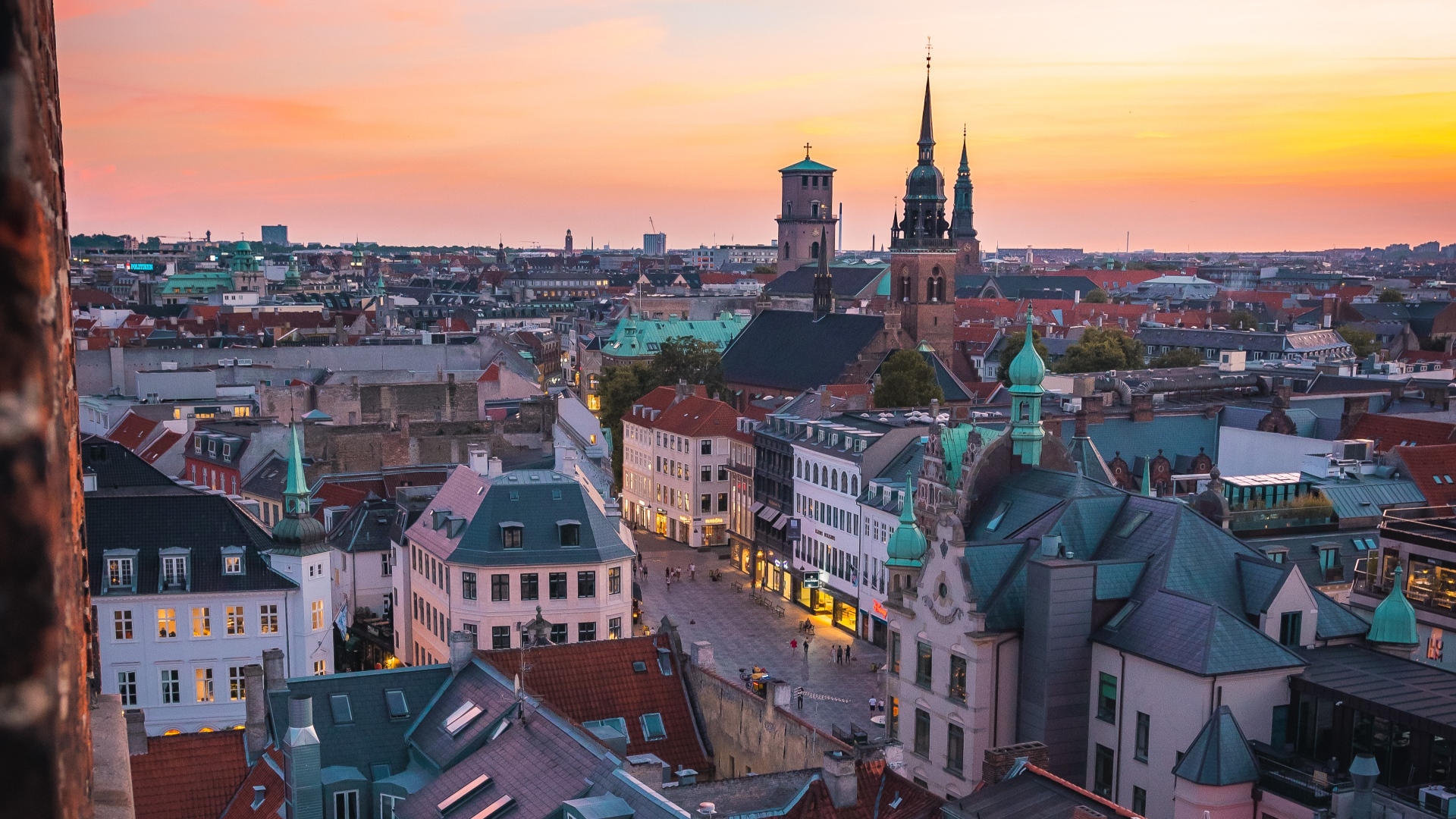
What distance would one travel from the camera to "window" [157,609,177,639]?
164 ft

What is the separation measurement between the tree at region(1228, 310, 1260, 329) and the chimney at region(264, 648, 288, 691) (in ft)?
524

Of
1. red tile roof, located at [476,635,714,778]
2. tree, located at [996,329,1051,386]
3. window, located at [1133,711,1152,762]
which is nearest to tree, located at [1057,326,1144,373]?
tree, located at [996,329,1051,386]

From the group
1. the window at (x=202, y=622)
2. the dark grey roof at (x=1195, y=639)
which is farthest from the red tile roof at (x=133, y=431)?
the dark grey roof at (x=1195, y=639)

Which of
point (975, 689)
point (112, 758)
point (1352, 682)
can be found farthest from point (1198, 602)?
point (112, 758)

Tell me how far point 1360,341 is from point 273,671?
135701 millimetres

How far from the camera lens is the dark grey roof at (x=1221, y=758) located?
110 ft

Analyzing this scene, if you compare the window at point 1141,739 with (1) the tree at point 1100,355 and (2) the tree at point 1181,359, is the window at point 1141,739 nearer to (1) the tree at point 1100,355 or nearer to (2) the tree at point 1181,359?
(1) the tree at point 1100,355

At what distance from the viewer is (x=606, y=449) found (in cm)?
8956

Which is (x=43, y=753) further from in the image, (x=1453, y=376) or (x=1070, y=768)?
(x=1453, y=376)

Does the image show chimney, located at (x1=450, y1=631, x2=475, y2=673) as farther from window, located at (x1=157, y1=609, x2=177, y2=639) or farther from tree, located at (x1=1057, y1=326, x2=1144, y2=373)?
tree, located at (x1=1057, y1=326, x2=1144, y2=373)

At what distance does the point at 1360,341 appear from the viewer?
148 meters

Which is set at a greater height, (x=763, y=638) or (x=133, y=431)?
(x=133, y=431)

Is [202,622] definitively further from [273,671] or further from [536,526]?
[273,671]

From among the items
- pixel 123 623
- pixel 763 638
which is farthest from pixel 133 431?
pixel 763 638
